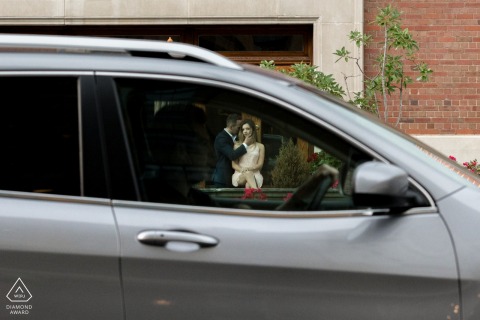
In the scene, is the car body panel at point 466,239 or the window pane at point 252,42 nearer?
the car body panel at point 466,239

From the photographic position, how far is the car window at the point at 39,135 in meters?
3.49

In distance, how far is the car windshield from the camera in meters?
3.61

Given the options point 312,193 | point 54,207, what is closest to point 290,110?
point 312,193

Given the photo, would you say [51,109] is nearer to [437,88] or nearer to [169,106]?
[169,106]

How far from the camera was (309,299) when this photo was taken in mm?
3311

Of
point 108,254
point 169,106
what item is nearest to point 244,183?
point 169,106

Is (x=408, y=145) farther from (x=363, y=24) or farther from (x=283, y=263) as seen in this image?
(x=363, y=24)

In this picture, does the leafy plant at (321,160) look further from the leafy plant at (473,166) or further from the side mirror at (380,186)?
the leafy plant at (473,166)

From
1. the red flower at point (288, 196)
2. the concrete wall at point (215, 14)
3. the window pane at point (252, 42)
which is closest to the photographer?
the red flower at point (288, 196)

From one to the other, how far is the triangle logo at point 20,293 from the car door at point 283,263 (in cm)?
33

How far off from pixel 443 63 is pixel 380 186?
11652mm

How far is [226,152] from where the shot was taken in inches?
152

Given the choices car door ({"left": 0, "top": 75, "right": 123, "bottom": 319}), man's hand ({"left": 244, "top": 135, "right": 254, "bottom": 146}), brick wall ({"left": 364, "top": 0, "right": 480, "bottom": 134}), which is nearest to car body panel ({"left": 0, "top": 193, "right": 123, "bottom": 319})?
car door ({"left": 0, "top": 75, "right": 123, "bottom": 319})

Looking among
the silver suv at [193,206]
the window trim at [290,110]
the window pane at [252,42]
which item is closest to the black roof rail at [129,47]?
the silver suv at [193,206]
